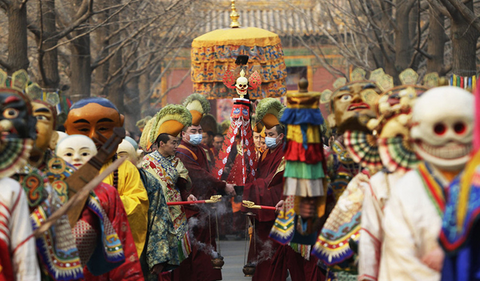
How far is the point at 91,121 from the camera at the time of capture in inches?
241

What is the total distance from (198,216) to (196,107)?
1.36 meters

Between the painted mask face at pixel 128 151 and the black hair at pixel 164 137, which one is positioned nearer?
the painted mask face at pixel 128 151

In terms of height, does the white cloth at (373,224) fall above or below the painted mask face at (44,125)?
below

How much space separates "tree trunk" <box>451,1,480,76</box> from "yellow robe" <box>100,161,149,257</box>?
14.8 ft

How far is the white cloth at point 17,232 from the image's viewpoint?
409cm

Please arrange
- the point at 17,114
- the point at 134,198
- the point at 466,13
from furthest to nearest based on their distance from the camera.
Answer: the point at 466,13 → the point at 134,198 → the point at 17,114

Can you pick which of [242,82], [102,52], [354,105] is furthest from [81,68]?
[354,105]

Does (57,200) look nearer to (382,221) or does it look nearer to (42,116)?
(42,116)

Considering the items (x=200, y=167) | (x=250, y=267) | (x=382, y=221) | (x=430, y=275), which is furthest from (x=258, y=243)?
(x=430, y=275)

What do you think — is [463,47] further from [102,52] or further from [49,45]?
[102,52]

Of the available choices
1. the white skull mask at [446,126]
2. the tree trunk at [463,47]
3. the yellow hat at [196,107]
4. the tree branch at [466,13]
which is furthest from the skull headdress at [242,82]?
the white skull mask at [446,126]

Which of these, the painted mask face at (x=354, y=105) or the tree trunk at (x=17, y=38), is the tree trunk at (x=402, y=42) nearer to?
the tree trunk at (x=17, y=38)

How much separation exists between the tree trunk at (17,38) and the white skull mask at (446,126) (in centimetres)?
704

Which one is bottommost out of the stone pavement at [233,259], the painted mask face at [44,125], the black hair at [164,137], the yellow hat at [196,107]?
the stone pavement at [233,259]
